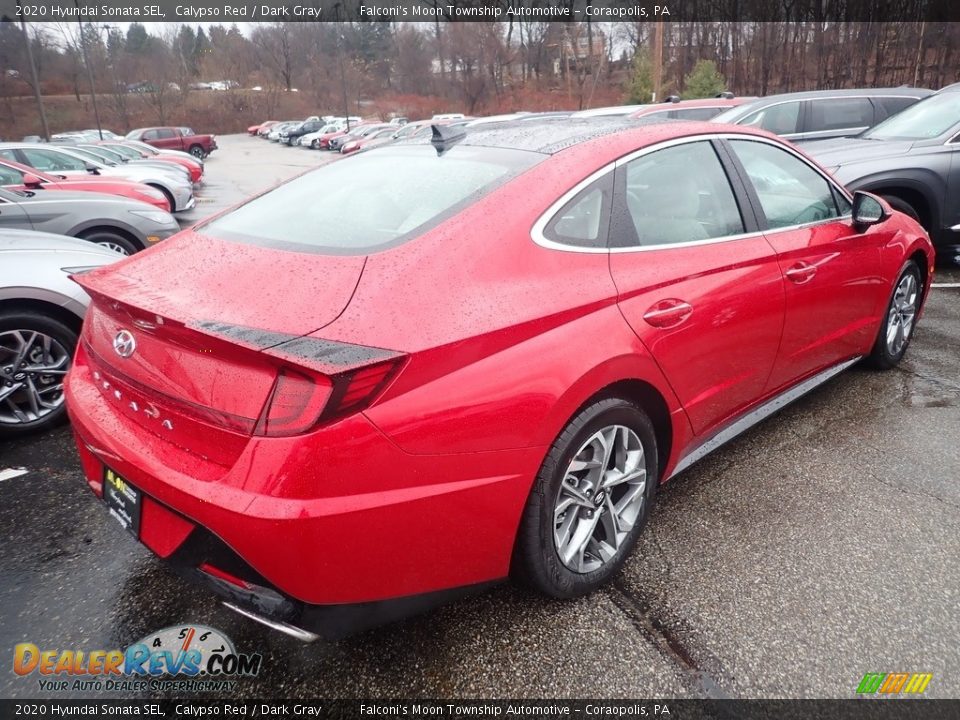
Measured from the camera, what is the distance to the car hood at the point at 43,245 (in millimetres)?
3717

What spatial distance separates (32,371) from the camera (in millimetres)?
3477

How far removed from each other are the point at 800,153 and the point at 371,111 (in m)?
65.9

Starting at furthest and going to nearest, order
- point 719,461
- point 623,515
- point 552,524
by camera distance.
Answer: point 719,461
point 623,515
point 552,524

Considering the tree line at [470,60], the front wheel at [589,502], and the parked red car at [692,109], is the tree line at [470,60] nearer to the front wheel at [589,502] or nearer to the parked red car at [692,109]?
the parked red car at [692,109]

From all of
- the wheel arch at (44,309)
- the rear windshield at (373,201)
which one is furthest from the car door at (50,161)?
the rear windshield at (373,201)

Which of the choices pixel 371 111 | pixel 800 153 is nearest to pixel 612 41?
pixel 371 111

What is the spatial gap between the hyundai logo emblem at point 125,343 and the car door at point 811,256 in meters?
2.46

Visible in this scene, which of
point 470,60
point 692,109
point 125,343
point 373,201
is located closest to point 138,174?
point 692,109

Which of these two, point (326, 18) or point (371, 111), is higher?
point (326, 18)

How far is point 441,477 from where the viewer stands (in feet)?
5.60

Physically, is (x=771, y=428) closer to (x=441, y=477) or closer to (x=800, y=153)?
(x=800, y=153)

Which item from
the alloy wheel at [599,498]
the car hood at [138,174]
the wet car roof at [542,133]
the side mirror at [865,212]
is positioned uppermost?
the wet car roof at [542,133]

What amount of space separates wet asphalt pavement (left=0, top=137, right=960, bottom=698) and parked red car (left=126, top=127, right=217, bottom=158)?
38.2 m

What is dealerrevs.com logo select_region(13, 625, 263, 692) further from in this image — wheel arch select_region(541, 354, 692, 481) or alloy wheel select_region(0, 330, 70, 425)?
alloy wheel select_region(0, 330, 70, 425)
